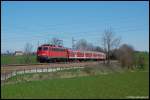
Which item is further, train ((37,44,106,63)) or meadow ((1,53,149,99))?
train ((37,44,106,63))

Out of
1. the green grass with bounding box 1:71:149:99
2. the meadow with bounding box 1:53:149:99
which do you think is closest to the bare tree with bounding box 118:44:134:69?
the meadow with bounding box 1:53:149:99

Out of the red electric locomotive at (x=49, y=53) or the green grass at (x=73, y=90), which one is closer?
the green grass at (x=73, y=90)

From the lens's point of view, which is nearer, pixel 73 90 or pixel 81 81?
pixel 73 90

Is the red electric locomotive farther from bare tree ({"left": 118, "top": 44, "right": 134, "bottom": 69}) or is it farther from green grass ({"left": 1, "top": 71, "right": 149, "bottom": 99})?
green grass ({"left": 1, "top": 71, "right": 149, "bottom": 99})

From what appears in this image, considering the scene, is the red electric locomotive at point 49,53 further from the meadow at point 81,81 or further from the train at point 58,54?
the meadow at point 81,81

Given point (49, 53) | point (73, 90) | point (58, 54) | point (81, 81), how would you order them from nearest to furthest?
point (73, 90), point (81, 81), point (49, 53), point (58, 54)

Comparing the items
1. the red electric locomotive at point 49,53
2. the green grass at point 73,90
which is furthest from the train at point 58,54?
the green grass at point 73,90

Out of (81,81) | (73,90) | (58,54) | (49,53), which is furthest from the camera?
(58,54)

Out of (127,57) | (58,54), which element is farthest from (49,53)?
(127,57)

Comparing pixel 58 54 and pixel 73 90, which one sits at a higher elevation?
pixel 58 54

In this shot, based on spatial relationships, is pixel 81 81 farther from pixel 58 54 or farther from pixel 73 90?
pixel 58 54

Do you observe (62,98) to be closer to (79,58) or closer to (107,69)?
(107,69)

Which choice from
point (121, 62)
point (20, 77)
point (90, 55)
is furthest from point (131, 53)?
point (20, 77)

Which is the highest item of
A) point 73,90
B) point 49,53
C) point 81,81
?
point 49,53
